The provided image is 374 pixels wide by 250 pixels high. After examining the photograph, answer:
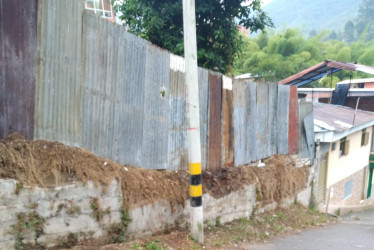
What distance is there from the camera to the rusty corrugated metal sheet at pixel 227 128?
7.67 meters

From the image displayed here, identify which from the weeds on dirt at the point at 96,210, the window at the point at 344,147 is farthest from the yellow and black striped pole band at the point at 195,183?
the window at the point at 344,147

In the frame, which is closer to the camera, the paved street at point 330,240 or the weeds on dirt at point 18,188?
the weeds on dirt at point 18,188

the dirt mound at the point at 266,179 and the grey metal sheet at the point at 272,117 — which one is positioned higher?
the grey metal sheet at the point at 272,117

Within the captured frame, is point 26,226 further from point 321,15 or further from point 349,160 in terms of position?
point 321,15

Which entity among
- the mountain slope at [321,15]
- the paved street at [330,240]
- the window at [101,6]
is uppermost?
the mountain slope at [321,15]

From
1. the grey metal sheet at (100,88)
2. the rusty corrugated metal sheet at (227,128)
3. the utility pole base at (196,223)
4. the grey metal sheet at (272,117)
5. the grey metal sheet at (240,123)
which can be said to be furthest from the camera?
the grey metal sheet at (272,117)

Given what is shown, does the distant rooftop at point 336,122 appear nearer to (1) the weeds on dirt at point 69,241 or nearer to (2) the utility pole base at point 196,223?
(2) the utility pole base at point 196,223

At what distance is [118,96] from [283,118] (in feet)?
19.9

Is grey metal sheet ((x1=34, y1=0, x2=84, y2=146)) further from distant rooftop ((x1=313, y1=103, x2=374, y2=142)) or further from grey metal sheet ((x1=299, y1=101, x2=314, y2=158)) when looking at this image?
distant rooftop ((x1=313, y1=103, x2=374, y2=142))

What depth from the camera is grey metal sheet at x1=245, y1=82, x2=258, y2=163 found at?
27.8ft

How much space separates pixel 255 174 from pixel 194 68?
3.92m

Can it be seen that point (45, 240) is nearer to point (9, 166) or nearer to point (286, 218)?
point (9, 166)

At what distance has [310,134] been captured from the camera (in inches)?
447

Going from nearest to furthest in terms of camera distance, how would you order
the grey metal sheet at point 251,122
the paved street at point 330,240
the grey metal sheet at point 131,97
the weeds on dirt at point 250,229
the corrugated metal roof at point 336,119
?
the grey metal sheet at point 131,97
the weeds on dirt at point 250,229
the paved street at point 330,240
the grey metal sheet at point 251,122
the corrugated metal roof at point 336,119
